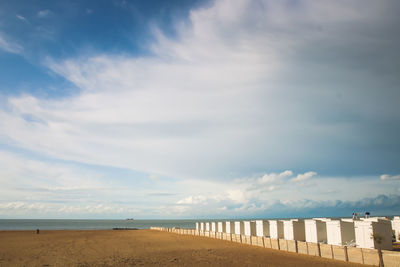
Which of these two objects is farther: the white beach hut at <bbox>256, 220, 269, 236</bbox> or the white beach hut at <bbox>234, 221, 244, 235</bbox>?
the white beach hut at <bbox>234, 221, 244, 235</bbox>

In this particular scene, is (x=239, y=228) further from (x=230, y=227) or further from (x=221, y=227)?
(x=221, y=227)

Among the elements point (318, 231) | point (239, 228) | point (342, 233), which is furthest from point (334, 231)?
point (239, 228)

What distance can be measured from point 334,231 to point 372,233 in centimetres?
352

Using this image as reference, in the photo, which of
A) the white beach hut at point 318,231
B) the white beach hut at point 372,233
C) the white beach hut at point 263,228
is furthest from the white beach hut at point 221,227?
the white beach hut at point 372,233

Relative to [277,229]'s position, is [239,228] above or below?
below

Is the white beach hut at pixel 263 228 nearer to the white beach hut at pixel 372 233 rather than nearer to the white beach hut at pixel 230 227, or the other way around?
the white beach hut at pixel 230 227

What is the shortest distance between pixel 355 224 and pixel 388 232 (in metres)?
2.16

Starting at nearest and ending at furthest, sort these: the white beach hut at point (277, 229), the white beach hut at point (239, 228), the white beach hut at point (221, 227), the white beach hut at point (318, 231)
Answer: the white beach hut at point (318, 231), the white beach hut at point (277, 229), the white beach hut at point (239, 228), the white beach hut at point (221, 227)

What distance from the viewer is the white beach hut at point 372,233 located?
2144 centimetres

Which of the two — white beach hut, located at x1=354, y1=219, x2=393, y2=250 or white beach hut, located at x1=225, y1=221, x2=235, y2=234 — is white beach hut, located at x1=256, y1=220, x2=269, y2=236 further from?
white beach hut, located at x1=354, y1=219, x2=393, y2=250

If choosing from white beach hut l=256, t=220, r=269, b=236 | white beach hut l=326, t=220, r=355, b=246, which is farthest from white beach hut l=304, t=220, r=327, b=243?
white beach hut l=256, t=220, r=269, b=236

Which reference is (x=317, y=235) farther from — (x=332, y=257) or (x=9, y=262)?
(x=9, y=262)

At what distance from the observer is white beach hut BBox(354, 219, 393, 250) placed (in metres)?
21.4

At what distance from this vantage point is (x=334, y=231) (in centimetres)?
A: 2448
